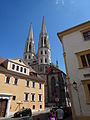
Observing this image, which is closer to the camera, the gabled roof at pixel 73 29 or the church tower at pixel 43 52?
the gabled roof at pixel 73 29

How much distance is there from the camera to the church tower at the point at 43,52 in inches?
2458

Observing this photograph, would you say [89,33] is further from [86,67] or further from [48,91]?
[48,91]

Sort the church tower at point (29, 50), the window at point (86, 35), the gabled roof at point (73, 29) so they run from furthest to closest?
Result: 1. the church tower at point (29, 50)
2. the gabled roof at point (73, 29)
3. the window at point (86, 35)

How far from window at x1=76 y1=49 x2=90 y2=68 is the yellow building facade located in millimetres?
15197

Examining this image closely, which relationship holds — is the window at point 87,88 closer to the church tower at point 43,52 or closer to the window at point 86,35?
the window at point 86,35

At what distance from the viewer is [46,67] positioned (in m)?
61.4

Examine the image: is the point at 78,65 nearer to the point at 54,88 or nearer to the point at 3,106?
the point at 3,106

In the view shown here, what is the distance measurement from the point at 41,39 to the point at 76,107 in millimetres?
69988

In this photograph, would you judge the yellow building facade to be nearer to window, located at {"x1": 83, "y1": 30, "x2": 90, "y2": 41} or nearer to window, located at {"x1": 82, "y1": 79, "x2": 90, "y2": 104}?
window, located at {"x1": 82, "y1": 79, "x2": 90, "y2": 104}

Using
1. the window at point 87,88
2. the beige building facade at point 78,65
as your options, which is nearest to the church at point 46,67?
the beige building facade at point 78,65

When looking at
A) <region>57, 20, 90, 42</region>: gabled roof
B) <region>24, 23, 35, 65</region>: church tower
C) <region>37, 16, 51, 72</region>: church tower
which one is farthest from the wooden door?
<region>24, 23, 35, 65</region>: church tower

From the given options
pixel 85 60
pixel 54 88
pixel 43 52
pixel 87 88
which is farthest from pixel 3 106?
pixel 43 52

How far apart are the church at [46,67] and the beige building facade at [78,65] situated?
1429cm

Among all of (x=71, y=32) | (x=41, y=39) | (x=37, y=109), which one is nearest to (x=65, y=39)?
(x=71, y=32)
